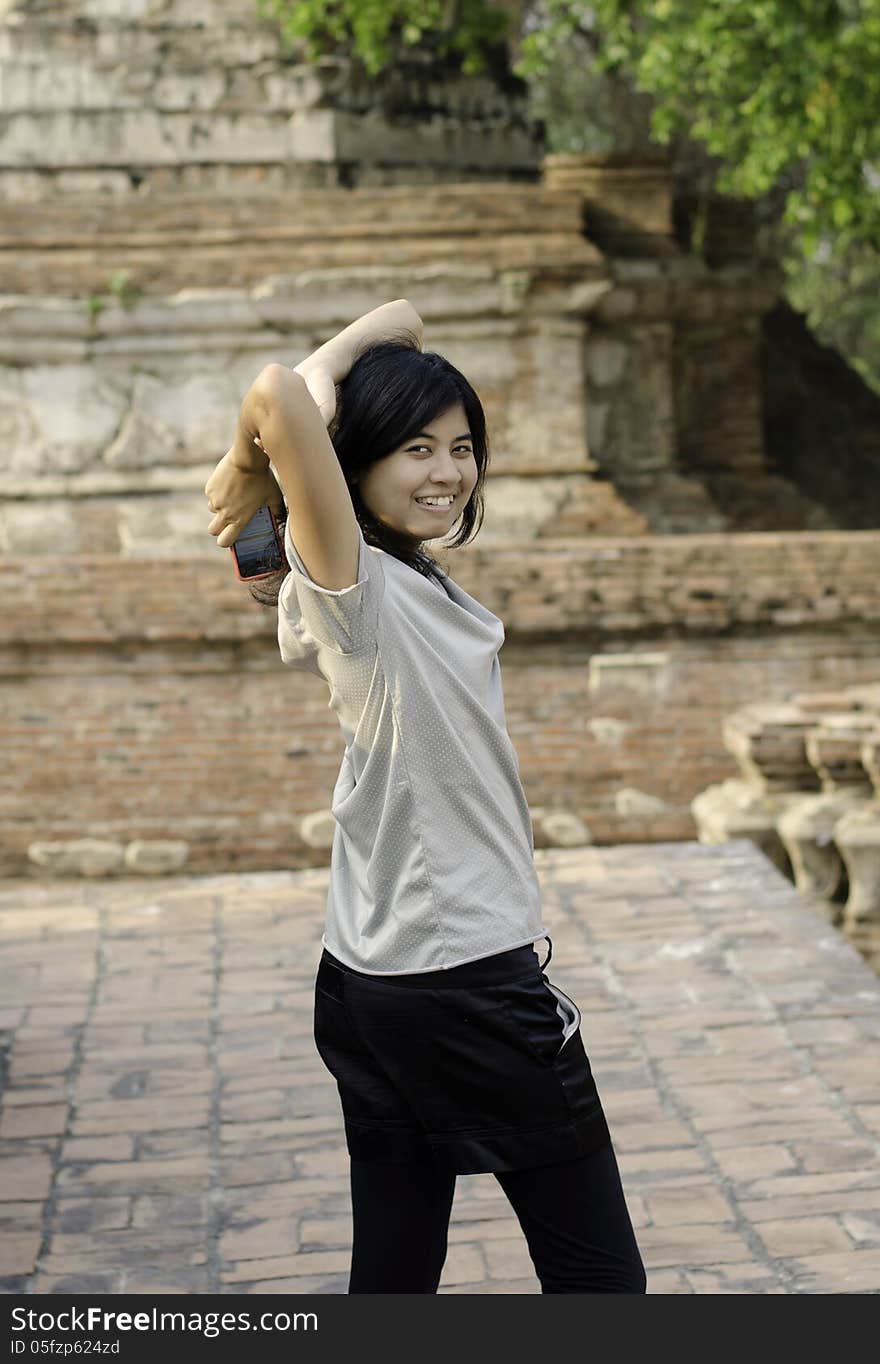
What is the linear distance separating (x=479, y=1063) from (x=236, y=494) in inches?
31.6

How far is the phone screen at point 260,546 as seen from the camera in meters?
2.30

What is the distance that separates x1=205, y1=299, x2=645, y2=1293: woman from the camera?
83.8 inches

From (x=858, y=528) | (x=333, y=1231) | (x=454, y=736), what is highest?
(x=454, y=736)

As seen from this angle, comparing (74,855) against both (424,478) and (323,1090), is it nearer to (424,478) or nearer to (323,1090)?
(323,1090)

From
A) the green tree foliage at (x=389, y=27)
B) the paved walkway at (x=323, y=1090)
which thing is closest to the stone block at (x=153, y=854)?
the paved walkway at (x=323, y=1090)

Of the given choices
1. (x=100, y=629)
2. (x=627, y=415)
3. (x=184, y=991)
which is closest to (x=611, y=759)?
(x=100, y=629)

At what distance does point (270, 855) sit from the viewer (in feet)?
27.1

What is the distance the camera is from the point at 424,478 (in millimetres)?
2219

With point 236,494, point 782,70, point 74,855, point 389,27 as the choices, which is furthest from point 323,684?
point 389,27

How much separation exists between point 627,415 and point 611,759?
14.2ft

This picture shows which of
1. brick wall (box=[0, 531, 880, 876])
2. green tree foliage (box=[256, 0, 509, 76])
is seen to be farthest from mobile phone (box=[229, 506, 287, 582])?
green tree foliage (box=[256, 0, 509, 76])

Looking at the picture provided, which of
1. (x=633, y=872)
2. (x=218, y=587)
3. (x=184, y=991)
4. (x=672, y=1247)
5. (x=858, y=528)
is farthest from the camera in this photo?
(x=858, y=528)

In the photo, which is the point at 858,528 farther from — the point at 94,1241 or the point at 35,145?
the point at 94,1241

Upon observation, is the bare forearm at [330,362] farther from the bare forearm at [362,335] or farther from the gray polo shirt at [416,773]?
the gray polo shirt at [416,773]
